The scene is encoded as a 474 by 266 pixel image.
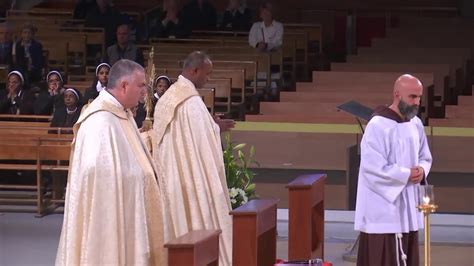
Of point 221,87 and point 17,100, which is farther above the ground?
point 221,87

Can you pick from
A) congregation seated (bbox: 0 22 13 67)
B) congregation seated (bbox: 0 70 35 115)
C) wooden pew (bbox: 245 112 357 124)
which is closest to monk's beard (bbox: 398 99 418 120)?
wooden pew (bbox: 245 112 357 124)

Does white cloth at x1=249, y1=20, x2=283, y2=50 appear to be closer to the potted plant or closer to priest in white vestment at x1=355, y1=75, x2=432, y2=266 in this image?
the potted plant

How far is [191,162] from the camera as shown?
27.6 ft

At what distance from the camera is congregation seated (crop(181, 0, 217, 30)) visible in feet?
60.0

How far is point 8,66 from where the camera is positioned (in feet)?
52.3

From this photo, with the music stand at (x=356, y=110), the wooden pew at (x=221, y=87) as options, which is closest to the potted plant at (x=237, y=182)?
the music stand at (x=356, y=110)

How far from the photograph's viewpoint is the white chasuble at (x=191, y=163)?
8.41 meters

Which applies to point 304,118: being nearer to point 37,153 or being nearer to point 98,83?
point 98,83


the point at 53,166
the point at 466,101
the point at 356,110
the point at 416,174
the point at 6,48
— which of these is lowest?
the point at 53,166

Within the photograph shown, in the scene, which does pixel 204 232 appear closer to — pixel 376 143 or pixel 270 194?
pixel 376 143

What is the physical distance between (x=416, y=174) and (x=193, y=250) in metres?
2.72

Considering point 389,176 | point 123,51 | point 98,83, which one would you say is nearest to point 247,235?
point 389,176

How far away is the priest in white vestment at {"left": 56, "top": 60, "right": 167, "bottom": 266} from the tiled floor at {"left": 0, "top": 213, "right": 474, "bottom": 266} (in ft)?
11.5

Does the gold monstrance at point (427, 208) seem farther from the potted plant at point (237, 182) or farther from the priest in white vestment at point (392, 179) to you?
the potted plant at point (237, 182)
